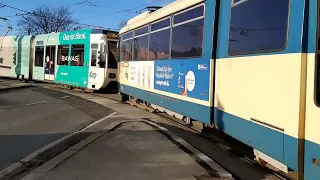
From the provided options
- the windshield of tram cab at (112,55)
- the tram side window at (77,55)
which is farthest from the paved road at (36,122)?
the tram side window at (77,55)

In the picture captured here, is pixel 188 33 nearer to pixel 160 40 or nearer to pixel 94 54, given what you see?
pixel 160 40

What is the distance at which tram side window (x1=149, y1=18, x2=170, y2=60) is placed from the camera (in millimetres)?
10734

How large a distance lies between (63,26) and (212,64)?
66904 millimetres

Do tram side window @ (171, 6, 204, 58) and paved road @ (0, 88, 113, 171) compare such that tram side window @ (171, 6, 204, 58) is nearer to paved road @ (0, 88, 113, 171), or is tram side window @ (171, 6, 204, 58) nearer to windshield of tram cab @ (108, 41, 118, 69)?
paved road @ (0, 88, 113, 171)

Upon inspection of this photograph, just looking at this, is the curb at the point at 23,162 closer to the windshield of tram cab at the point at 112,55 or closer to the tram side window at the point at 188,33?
the tram side window at the point at 188,33

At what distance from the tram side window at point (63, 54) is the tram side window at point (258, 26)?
19.4 metres

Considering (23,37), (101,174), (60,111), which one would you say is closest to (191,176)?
(101,174)

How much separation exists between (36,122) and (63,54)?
14222 millimetres

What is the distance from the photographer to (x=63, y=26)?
2810 inches

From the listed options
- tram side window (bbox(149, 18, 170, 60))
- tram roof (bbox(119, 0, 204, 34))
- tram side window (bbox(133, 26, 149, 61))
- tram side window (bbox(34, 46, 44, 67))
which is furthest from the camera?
tram side window (bbox(34, 46, 44, 67))

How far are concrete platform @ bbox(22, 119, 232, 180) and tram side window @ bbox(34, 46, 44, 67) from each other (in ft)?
67.6

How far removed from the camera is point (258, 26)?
5926 millimetres

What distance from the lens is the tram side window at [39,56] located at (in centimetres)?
2842

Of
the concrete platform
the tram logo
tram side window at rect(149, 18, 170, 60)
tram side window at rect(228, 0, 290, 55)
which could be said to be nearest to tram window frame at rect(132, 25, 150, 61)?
tram side window at rect(149, 18, 170, 60)
